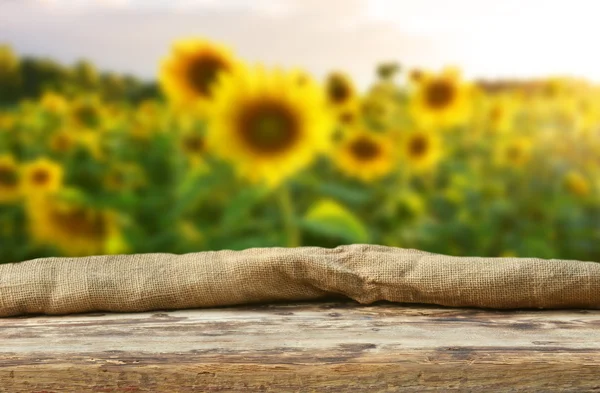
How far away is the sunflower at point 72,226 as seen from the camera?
1.82 meters

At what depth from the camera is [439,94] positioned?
1.98 m

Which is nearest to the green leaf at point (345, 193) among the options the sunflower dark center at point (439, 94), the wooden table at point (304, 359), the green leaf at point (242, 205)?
the green leaf at point (242, 205)

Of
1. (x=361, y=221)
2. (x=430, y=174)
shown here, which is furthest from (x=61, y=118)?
(x=430, y=174)

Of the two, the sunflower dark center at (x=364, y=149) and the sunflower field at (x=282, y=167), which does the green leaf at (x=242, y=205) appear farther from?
the sunflower dark center at (x=364, y=149)

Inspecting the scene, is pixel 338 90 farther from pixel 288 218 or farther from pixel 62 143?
pixel 62 143

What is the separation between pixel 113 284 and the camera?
1.01 m

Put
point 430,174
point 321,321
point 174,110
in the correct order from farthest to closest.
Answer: point 430,174 → point 174,110 → point 321,321

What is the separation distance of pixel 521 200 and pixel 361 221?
456 millimetres

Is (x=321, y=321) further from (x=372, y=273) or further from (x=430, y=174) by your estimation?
(x=430, y=174)

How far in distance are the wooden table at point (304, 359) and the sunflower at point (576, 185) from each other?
1192 mm

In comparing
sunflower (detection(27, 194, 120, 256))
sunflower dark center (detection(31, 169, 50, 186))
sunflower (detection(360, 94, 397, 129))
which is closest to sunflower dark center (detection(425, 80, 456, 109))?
sunflower (detection(360, 94, 397, 129))

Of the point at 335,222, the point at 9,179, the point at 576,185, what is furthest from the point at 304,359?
the point at 576,185

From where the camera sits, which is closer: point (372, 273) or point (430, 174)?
point (372, 273)

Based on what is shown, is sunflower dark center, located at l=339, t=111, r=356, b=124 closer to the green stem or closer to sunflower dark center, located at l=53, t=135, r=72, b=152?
the green stem
